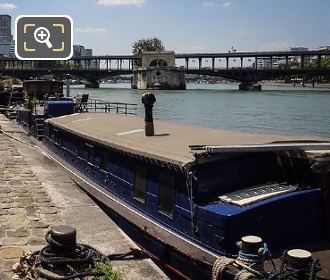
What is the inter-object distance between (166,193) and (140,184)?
1.10 metres

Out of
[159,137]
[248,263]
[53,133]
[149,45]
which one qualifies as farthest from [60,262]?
[149,45]

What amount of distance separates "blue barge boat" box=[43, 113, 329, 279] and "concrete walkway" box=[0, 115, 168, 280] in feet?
2.82

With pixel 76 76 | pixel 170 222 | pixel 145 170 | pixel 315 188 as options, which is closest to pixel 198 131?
pixel 145 170

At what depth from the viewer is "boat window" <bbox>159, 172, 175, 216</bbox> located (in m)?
7.83

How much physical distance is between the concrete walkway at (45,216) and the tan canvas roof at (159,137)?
4.26 feet

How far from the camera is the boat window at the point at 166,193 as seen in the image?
25.7 ft

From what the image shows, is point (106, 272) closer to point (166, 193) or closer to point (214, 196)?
point (214, 196)

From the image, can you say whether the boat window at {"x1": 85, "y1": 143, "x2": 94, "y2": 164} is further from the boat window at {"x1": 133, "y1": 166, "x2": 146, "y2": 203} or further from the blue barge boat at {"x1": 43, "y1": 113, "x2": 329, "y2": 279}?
the boat window at {"x1": 133, "y1": 166, "x2": 146, "y2": 203}

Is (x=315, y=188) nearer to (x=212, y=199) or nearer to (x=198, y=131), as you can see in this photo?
(x=212, y=199)

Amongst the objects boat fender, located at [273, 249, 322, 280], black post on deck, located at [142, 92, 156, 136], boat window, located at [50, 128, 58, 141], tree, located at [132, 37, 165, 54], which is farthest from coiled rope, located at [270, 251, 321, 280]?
tree, located at [132, 37, 165, 54]

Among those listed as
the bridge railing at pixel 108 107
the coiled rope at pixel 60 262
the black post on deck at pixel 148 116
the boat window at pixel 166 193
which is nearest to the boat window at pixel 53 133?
the bridge railing at pixel 108 107

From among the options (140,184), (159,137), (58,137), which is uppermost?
(159,137)

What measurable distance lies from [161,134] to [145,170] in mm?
1390

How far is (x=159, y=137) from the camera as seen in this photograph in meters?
9.46
